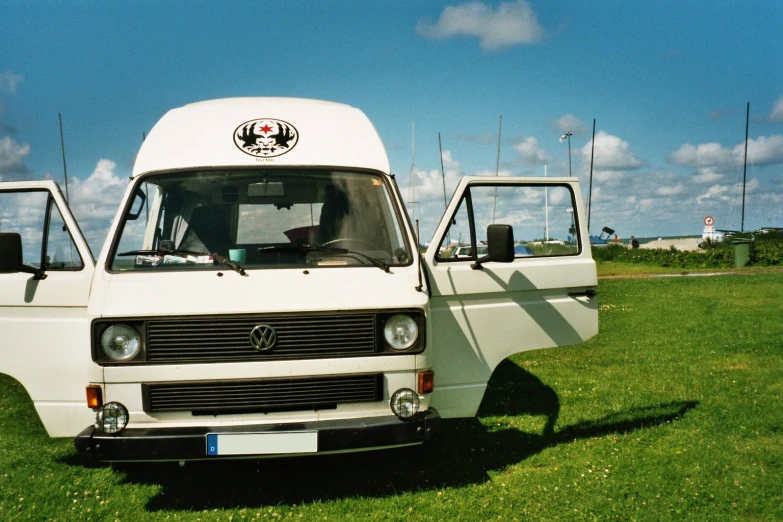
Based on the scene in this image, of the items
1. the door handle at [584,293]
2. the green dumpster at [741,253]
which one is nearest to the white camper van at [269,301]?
the door handle at [584,293]

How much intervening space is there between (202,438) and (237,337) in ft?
2.18

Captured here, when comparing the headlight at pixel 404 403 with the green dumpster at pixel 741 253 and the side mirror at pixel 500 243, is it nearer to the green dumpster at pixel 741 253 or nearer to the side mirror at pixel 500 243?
the side mirror at pixel 500 243

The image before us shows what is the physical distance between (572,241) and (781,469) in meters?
2.43

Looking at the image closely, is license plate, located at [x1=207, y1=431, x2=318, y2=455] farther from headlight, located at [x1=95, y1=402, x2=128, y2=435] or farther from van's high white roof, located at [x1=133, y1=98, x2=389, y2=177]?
van's high white roof, located at [x1=133, y1=98, x2=389, y2=177]

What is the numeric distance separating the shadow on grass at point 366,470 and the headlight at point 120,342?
129cm

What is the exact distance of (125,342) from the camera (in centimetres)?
472

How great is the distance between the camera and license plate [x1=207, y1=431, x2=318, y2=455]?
15.1 feet

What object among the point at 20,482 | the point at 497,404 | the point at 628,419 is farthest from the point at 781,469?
the point at 20,482

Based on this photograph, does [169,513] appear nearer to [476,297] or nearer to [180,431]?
[180,431]

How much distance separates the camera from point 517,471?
587 cm

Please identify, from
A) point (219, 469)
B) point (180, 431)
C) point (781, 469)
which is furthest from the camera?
point (219, 469)

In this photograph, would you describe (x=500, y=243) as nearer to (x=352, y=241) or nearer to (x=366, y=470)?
(x=352, y=241)

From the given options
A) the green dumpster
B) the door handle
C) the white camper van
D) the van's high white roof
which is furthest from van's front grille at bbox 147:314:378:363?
the green dumpster

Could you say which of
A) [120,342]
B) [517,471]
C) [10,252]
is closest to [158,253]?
[120,342]
